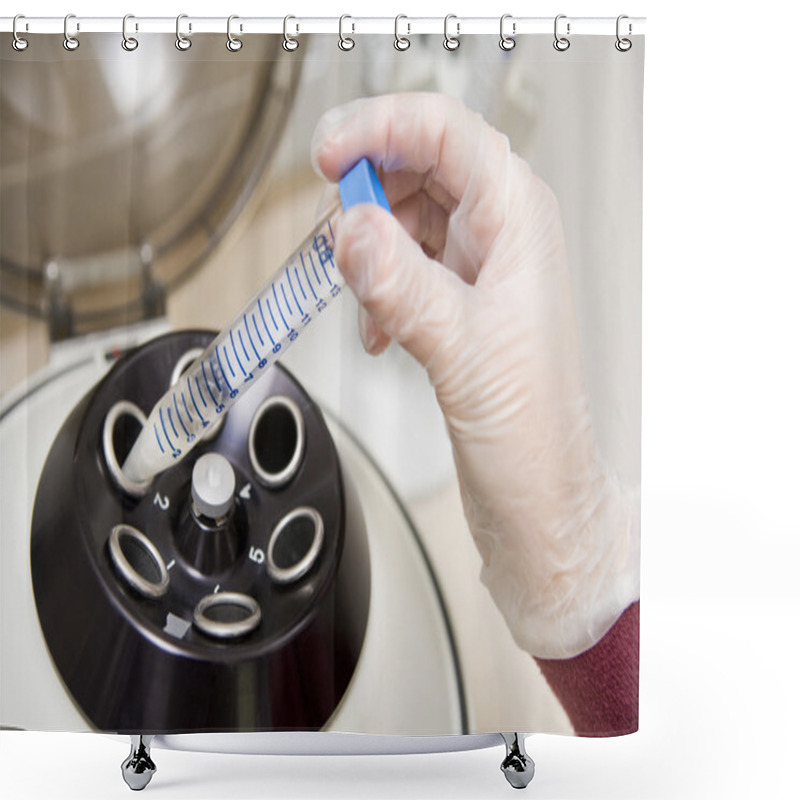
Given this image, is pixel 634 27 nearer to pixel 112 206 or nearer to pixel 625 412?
pixel 625 412

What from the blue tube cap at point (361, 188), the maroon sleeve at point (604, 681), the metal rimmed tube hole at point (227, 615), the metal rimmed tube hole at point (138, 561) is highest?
the blue tube cap at point (361, 188)

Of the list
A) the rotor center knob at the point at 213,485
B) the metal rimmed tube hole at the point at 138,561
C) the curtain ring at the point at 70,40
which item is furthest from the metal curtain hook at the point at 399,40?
the metal rimmed tube hole at the point at 138,561

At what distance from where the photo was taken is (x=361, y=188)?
1230 millimetres

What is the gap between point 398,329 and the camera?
1.23 m

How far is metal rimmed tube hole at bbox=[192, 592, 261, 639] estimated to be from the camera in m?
1.32

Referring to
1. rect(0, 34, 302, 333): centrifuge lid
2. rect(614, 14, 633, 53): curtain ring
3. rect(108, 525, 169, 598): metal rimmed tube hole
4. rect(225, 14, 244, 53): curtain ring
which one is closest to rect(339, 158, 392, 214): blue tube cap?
rect(0, 34, 302, 333): centrifuge lid

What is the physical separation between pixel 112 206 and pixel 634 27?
68 centimetres

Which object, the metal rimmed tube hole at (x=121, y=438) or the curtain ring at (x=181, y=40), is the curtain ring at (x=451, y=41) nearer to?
the curtain ring at (x=181, y=40)

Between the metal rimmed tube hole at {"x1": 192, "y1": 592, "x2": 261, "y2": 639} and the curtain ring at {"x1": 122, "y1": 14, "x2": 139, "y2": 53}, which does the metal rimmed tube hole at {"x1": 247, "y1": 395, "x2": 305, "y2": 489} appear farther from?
the curtain ring at {"x1": 122, "y1": 14, "x2": 139, "y2": 53}

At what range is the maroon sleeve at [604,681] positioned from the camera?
1.32 meters

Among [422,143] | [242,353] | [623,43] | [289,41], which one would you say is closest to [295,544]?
[242,353]

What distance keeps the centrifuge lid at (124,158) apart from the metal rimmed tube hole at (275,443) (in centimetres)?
20

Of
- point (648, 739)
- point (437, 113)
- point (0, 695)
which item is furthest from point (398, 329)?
point (648, 739)

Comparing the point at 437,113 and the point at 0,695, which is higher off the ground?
the point at 437,113
